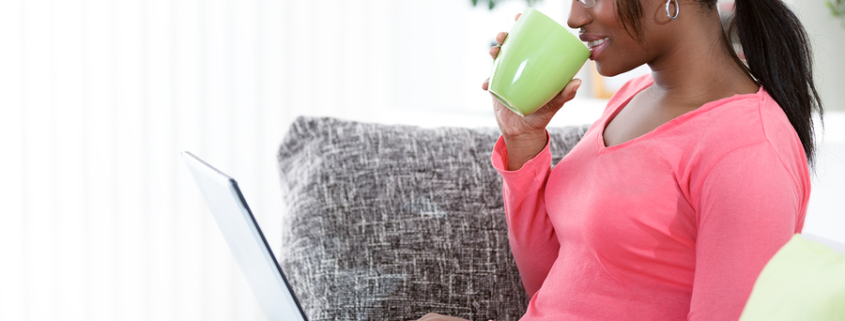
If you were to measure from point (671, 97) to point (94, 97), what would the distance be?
1773 mm

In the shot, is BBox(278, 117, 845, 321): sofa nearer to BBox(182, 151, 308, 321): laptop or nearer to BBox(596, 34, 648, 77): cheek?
BBox(182, 151, 308, 321): laptop

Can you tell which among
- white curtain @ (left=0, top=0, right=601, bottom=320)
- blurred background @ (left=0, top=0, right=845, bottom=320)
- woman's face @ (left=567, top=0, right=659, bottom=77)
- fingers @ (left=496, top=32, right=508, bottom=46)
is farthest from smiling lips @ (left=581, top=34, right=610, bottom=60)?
white curtain @ (left=0, top=0, right=601, bottom=320)

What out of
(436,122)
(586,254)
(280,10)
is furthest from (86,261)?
(586,254)

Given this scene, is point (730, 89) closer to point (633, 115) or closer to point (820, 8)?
point (633, 115)

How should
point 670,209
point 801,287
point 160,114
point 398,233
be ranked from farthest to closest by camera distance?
point 160,114 < point 398,233 < point 670,209 < point 801,287

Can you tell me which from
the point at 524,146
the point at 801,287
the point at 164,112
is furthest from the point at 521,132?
the point at 164,112

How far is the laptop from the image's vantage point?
0.64 meters

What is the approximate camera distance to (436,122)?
2.38 metres

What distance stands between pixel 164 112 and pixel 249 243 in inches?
59.3

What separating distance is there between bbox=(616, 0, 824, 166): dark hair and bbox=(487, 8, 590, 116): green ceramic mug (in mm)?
67

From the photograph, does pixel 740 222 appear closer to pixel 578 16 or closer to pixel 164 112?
pixel 578 16

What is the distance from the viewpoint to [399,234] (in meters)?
1.06

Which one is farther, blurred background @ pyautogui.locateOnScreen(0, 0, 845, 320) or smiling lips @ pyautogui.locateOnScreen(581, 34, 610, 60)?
blurred background @ pyautogui.locateOnScreen(0, 0, 845, 320)

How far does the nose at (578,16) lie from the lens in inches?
29.1
